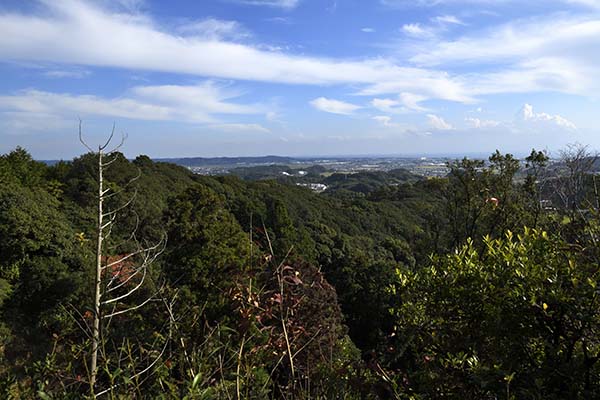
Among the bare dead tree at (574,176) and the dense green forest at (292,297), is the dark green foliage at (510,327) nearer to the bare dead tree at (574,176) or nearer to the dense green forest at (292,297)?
the dense green forest at (292,297)

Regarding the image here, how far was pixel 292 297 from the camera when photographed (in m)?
1.86

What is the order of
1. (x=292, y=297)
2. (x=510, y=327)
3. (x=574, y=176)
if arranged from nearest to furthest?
(x=292, y=297) → (x=510, y=327) → (x=574, y=176)

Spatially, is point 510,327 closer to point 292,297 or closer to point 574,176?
point 292,297

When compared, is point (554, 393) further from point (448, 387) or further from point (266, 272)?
point (266, 272)

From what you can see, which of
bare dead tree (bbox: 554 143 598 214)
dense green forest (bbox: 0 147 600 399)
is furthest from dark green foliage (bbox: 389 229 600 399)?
bare dead tree (bbox: 554 143 598 214)

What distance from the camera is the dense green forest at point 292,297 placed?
189 cm

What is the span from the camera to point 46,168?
28.8 metres

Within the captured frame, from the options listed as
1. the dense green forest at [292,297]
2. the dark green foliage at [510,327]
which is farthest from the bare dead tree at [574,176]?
the dark green foliage at [510,327]

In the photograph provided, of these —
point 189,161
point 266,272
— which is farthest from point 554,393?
point 189,161

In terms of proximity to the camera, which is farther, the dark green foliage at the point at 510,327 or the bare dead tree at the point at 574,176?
the bare dead tree at the point at 574,176

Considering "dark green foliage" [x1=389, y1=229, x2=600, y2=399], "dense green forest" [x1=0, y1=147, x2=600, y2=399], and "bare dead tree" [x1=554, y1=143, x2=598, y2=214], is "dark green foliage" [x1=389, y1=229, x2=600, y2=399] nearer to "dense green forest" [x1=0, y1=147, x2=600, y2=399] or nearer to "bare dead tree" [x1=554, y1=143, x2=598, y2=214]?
"dense green forest" [x1=0, y1=147, x2=600, y2=399]

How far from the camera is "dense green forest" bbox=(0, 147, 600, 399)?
189 cm

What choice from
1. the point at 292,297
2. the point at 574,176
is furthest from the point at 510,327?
the point at 574,176

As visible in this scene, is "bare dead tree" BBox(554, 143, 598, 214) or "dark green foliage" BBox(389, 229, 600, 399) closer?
"dark green foliage" BBox(389, 229, 600, 399)
